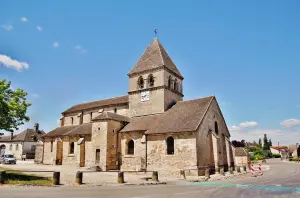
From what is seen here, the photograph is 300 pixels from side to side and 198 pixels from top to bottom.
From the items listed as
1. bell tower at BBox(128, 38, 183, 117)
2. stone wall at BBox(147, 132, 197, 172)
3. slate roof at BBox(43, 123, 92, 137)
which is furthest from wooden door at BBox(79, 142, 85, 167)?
stone wall at BBox(147, 132, 197, 172)

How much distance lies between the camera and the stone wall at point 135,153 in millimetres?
27859

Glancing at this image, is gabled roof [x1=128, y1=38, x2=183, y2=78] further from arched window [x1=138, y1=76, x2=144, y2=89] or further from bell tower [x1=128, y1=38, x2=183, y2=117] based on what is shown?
arched window [x1=138, y1=76, x2=144, y2=89]

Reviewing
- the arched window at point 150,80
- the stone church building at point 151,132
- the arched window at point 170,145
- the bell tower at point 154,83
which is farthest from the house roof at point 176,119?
the arched window at point 150,80

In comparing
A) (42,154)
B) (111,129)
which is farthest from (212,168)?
(42,154)

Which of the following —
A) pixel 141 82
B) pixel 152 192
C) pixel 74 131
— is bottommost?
pixel 152 192

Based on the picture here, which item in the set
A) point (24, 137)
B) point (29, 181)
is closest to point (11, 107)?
point (29, 181)

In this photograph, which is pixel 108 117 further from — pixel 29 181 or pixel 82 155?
pixel 29 181

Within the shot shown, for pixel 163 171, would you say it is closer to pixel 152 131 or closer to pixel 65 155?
pixel 152 131

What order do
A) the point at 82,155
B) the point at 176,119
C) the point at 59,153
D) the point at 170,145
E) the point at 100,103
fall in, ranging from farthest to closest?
1. the point at 100,103
2. the point at 59,153
3. the point at 82,155
4. the point at 176,119
5. the point at 170,145

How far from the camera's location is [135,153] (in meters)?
28.8

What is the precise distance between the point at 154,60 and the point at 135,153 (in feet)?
43.4

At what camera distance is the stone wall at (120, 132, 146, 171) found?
27859 millimetres

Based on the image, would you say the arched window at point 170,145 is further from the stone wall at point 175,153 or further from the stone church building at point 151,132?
the stone wall at point 175,153

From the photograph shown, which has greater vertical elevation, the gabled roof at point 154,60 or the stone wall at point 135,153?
the gabled roof at point 154,60
